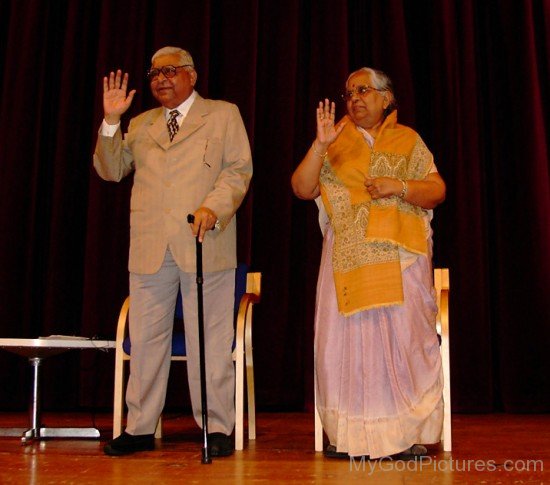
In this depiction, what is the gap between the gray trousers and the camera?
289 centimetres

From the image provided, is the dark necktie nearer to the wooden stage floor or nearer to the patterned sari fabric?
the patterned sari fabric

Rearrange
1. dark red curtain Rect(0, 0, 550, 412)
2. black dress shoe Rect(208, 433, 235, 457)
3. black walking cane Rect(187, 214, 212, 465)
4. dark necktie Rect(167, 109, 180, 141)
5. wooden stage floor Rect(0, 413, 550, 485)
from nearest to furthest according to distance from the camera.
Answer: wooden stage floor Rect(0, 413, 550, 485) → black walking cane Rect(187, 214, 212, 465) → black dress shoe Rect(208, 433, 235, 457) → dark necktie Rect(167, 109, 180, 141) → dark red curtain Rect(0, 0, 550, 412)

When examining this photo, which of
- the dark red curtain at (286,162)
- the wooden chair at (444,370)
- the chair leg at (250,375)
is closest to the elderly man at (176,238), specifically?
the chair leg at (250,375)

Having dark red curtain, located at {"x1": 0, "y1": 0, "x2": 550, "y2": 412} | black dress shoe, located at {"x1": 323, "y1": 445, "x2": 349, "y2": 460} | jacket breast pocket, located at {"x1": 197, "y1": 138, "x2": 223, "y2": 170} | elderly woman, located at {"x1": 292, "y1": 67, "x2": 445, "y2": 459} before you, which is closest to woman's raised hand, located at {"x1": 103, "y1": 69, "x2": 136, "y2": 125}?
jacket breast pocket, located at {"x1": 197, "y1": 138, "x2": 223, "y2": 170}

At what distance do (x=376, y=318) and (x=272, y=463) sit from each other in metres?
0.63

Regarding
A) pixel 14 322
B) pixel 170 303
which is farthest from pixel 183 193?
pixel 14 322

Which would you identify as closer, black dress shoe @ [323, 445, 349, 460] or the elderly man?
black dress shoe @ [323, 445, 349, 460]

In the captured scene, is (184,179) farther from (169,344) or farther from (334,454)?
(334,454)

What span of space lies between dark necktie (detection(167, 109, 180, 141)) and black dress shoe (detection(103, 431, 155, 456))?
1.17 m

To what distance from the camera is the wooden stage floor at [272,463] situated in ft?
7.20

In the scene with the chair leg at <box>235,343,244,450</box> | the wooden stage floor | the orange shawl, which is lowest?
the wooden stage floor

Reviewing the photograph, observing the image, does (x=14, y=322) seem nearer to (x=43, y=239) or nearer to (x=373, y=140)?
(x=43, y=239)

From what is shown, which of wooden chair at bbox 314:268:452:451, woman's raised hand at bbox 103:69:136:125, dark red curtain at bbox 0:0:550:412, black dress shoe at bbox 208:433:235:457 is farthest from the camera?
dark red curtain at bbox 0:0:550:412

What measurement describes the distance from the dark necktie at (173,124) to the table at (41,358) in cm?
95
